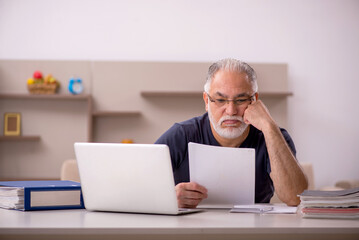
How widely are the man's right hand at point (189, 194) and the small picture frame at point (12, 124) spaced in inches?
127

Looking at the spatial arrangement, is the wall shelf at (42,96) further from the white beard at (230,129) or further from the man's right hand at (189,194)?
the man's right hand at (189,194)

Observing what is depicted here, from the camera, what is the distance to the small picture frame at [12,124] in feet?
14.9

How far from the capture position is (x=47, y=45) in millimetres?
4758

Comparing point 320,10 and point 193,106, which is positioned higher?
point 320,10

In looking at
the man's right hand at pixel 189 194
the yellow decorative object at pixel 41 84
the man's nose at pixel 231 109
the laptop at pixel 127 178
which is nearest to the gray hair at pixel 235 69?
the man's nose at pixel 231 109

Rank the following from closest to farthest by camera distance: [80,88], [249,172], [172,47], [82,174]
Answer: [82,174] → [249,172] → [80,88] → [172,47]

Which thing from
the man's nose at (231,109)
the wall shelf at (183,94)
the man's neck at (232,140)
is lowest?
the man's neck at (232,140)

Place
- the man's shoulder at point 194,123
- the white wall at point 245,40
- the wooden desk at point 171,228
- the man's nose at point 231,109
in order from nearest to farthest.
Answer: the wooden desk at point 171,228
the man's nose at point 231,109
the man's shoulder at point 194,123
the white wall at point 245,40

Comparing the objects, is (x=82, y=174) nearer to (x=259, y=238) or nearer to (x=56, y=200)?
(x=56, y=200)

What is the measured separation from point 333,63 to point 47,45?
2737mm

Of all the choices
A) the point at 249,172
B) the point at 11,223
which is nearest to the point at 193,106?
the point at 249,172

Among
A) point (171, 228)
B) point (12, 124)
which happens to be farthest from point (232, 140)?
point (12, 124)

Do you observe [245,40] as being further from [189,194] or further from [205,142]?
[189,194]

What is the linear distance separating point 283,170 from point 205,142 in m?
0.44
